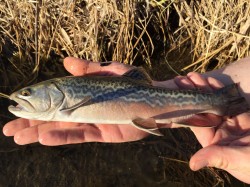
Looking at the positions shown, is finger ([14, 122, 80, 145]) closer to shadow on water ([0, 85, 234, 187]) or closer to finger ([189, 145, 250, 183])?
shadow on water ([0, 85, 234, 187])

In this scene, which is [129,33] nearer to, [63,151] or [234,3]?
[234,3]

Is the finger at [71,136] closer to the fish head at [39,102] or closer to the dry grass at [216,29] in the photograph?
the fish head at [39,102]

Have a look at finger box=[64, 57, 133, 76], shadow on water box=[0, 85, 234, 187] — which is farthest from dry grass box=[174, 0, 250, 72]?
finger box=[64, 57, 133, 76]

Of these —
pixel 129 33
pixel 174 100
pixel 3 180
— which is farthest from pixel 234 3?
pixel 3 180

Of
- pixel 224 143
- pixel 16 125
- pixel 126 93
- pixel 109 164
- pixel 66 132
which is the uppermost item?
pixel 126 93

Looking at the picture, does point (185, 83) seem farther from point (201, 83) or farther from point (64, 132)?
point (64, 132)

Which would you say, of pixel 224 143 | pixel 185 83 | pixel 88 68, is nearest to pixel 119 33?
pixel 88 68
